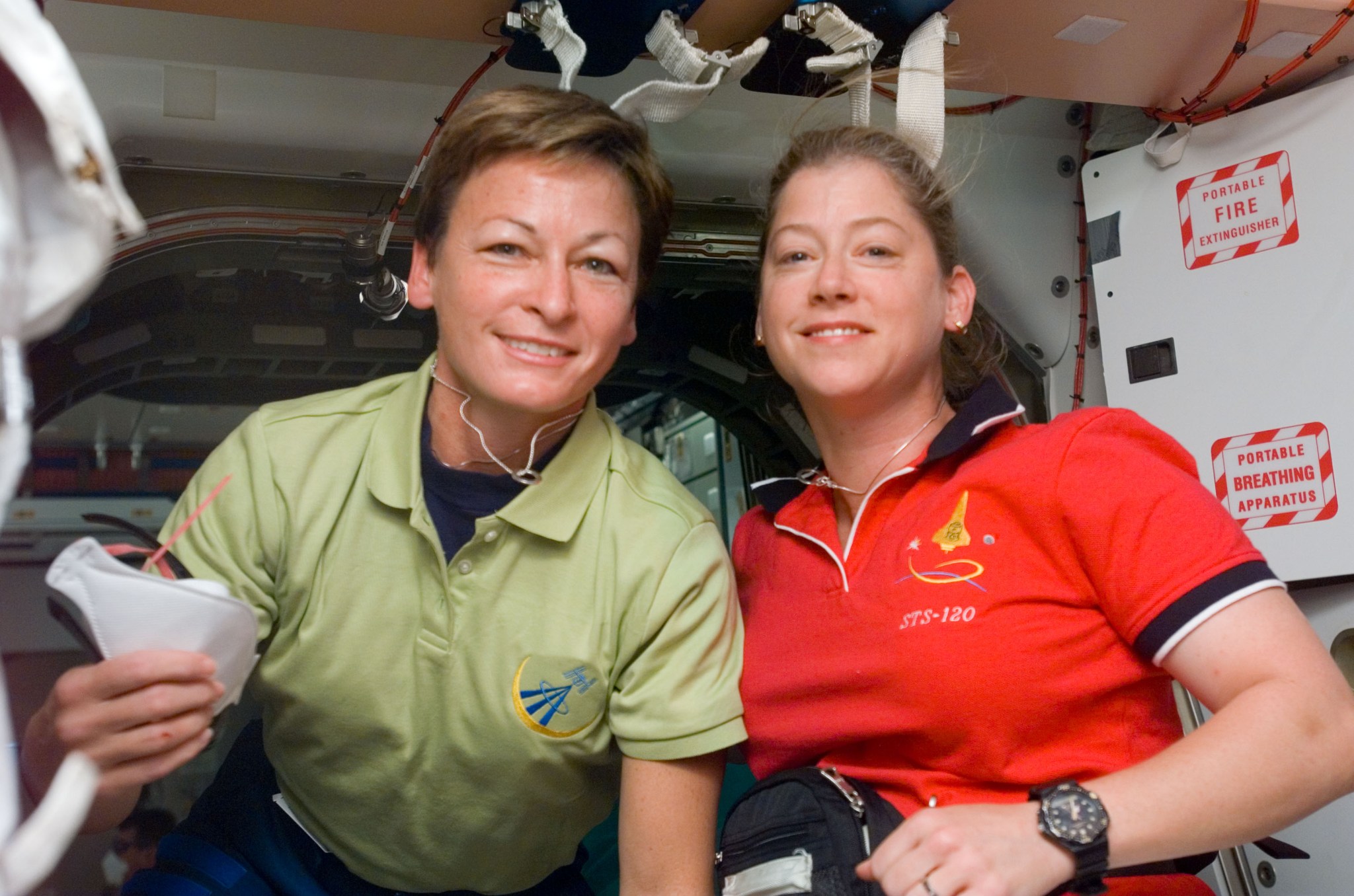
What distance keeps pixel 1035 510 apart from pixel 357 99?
4.90 ft

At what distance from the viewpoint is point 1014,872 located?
47.7 inches

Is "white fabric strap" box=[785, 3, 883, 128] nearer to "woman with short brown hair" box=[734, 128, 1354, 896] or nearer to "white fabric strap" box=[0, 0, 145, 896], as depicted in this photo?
"woman with short brown hair" box=[734, 128, 1354, 896]

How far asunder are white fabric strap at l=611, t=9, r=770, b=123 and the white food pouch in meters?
0.99

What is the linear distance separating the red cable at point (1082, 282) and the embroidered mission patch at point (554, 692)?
4.73 ft

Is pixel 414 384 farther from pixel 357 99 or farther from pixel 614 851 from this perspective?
pixel 614 851

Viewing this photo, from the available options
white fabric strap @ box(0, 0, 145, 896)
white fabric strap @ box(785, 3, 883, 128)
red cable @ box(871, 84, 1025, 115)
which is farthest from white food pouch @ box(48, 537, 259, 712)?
red cable @ box(871, 84, 1025, 115)

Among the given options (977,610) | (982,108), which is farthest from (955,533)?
(982,108)

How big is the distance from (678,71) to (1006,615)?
37.1 inches

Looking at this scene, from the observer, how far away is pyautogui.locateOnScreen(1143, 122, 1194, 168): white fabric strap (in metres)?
2.27

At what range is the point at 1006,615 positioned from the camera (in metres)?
1.50

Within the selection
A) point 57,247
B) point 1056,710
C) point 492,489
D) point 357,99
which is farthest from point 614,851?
point 57,247

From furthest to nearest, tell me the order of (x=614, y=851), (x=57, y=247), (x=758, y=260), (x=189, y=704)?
(x=614, y=851), (x=758, y=260), (x=189, y=704), (x=57, y=247)

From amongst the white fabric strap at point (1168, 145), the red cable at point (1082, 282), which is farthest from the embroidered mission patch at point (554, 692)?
the white fabric strap at point (1168, 145)

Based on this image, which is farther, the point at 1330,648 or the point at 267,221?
the point at 267,221
